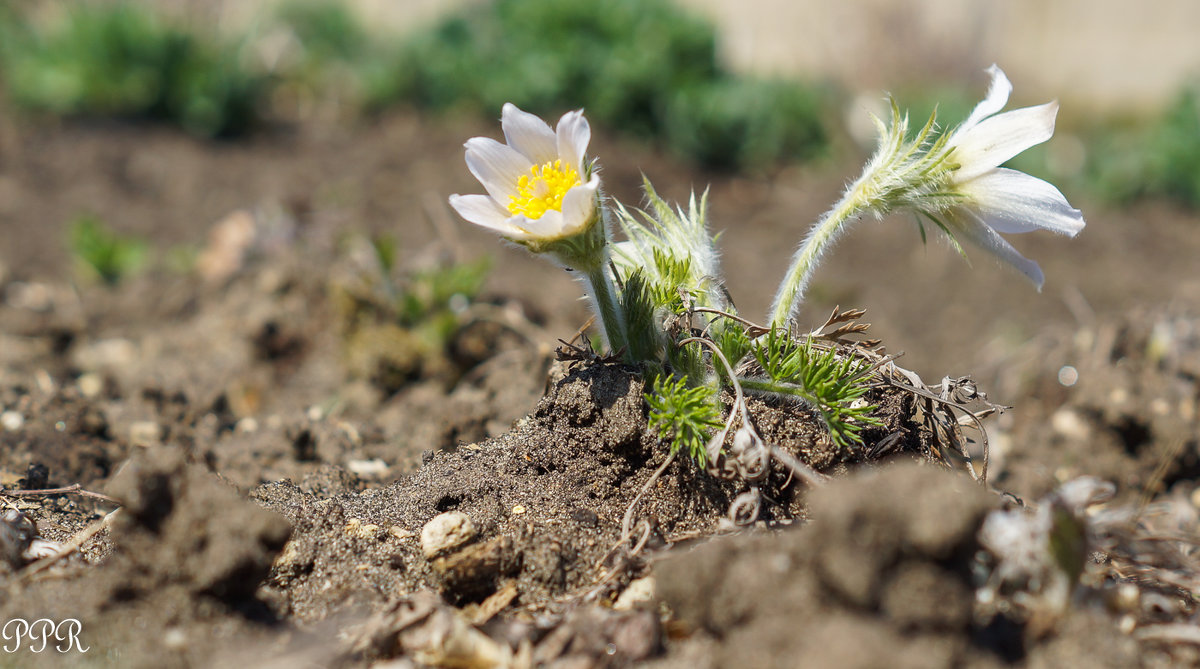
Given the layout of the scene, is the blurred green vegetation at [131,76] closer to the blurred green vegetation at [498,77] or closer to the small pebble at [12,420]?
the blurred green vegetation at [498,77]

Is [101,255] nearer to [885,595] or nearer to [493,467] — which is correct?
[493,467]

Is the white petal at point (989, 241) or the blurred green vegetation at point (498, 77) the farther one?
the blurred green vegetation at point (498, 77)

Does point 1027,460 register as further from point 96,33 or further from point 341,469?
point 96,33

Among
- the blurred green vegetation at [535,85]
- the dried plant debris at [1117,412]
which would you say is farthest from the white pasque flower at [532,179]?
the blurred green vegetation at [535,85]

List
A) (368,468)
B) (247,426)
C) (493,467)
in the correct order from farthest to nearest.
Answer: (247,426) < (368,468) < (493,467)

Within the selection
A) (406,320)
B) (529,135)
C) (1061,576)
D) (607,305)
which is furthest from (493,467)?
(406,320)

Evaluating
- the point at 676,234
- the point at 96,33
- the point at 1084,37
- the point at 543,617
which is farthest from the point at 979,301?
the point at 1084,37
